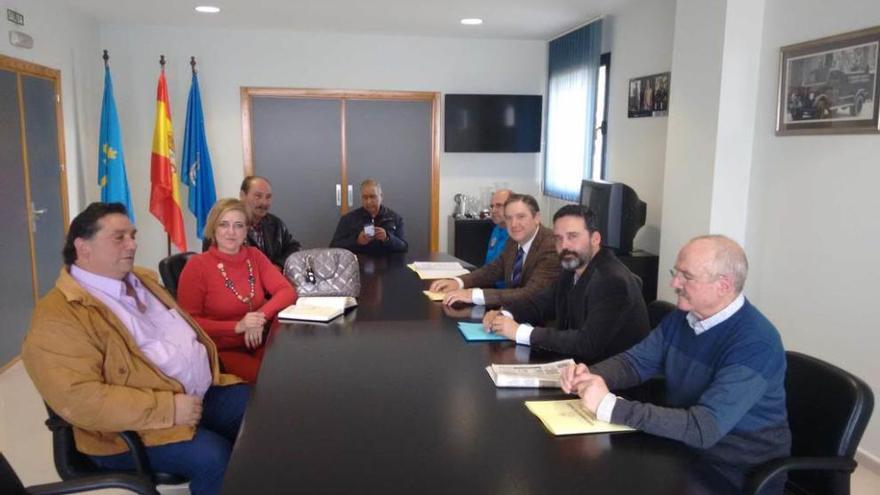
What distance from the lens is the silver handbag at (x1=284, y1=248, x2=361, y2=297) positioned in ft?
9.46

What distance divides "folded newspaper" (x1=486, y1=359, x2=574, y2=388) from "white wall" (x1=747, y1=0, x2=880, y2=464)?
173 centimetres

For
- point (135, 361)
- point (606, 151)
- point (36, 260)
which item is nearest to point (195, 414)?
point (135, 361)

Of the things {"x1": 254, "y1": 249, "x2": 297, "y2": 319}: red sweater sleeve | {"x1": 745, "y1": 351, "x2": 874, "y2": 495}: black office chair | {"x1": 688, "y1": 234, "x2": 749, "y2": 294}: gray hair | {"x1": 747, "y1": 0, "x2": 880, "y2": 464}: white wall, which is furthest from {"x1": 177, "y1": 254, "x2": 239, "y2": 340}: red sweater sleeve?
{"x1": 747, "y1": 0, "x2": 880, "y2": 464}: white wall

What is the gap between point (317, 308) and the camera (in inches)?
105

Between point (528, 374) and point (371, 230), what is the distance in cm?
256

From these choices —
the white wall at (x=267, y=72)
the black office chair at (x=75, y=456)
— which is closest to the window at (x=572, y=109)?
the white wall at (x=267, y=72)

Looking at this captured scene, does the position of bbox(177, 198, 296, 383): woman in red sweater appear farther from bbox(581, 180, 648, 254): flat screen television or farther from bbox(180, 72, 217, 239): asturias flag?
bbox(180, 72, 217, 239): asturias flag

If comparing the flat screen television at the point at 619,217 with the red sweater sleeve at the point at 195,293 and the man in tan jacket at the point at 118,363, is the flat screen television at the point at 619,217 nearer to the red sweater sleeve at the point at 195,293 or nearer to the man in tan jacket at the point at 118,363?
the red sweater sleeve at the point at 195,293

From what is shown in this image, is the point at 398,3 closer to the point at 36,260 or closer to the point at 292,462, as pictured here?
the point at 36,260

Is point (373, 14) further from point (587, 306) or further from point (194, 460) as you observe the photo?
point (194, 460)

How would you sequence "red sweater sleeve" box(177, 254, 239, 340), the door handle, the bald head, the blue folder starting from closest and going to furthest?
the blue folder → "red sweater sleeve" box(177, 254, 239, 340) → the bald head → the door handle

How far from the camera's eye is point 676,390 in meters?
1.76

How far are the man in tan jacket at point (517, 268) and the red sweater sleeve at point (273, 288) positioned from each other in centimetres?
68

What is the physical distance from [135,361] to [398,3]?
3.65m
